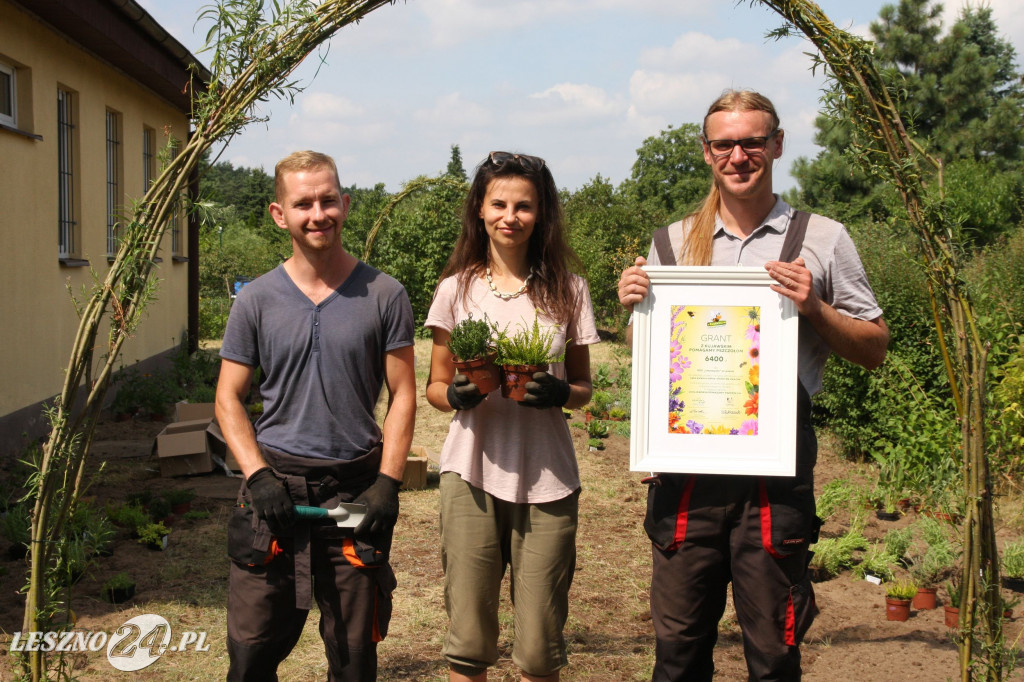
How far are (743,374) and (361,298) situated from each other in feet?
4.03

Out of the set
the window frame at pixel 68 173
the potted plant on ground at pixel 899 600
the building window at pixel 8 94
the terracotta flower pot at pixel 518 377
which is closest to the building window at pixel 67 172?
the window frame at pixel 68 173

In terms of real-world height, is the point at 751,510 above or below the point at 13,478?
above

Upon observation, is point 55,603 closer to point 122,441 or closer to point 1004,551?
point 1004,551

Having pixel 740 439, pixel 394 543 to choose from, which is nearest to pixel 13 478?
pixel 394 543

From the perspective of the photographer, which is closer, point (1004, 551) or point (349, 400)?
point (349, 400)

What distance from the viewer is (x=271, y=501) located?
2.62 m

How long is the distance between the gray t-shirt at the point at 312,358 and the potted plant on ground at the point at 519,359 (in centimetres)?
39

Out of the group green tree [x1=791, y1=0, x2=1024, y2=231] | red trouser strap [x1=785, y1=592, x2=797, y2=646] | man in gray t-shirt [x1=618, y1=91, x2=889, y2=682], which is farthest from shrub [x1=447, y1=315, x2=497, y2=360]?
green tree [x1=791, y1=0, x2=1024, y2=231]

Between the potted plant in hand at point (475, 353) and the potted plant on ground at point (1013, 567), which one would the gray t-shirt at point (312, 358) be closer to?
the potted plant in hand at point (475, 353)

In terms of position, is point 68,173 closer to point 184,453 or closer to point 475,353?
point 184,453

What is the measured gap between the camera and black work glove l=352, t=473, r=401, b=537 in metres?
2.66

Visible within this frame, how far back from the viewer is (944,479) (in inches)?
241

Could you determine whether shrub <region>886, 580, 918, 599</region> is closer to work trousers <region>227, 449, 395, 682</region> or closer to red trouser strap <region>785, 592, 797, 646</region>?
red trouser strap <region>785, 592, 797, 646</region>

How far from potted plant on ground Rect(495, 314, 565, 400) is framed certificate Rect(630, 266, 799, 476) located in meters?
0.29
